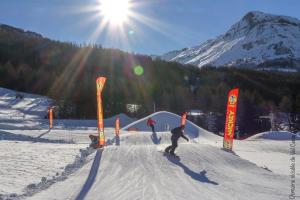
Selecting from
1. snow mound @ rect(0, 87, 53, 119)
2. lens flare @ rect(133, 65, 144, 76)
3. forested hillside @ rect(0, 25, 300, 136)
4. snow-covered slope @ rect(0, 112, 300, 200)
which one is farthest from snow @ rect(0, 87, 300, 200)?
lens flare @ rect(133, 65, 144, 76)

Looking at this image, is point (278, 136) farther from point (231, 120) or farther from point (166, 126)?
point (231, 120)

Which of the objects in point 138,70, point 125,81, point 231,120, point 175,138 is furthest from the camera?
point 138,70

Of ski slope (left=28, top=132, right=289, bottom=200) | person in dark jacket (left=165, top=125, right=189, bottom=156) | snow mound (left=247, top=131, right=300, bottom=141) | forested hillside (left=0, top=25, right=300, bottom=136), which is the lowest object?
snow mound (left=247, top=131, right=300, bottom=141)

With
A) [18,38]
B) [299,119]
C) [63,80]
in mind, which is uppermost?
[18,38]

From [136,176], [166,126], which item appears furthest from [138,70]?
[136,176]

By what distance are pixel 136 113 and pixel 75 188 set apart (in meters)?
63.1

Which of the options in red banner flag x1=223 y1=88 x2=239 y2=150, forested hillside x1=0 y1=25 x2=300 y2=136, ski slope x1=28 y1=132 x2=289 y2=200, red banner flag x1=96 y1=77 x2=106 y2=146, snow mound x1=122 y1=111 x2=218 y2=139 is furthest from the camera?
forested hillside x1=0 y1=25 x2=300 y2=136

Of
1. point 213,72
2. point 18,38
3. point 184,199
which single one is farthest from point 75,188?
point 18,38

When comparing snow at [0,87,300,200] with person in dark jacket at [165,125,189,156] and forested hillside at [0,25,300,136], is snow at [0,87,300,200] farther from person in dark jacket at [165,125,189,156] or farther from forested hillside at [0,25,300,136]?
forested hillside at [0,25,300,136]

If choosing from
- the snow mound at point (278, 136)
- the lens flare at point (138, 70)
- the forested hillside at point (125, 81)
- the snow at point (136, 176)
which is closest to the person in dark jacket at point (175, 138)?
the snow at point (136, 176)

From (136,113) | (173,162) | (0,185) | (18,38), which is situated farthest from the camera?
(18,38)

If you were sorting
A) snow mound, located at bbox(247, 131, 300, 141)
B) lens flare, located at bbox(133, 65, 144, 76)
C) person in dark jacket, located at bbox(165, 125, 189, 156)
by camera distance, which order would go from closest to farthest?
1. person in dark jacket, located at bbox(165, 125, 189, 156)
2. snow mound, located at bbox(247, 131, 300, 141)
3. lens flare, located at bbox(133, 65, 144, 76)

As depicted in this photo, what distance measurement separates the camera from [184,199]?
11.8 m

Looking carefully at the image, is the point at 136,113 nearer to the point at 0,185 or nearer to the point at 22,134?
the point at 22,134
